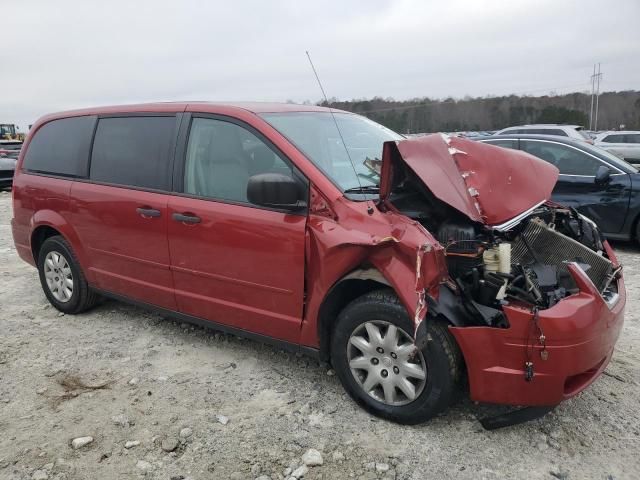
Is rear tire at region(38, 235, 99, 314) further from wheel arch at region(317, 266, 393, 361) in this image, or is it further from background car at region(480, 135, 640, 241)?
background car at region(480, 135, 640, 241)

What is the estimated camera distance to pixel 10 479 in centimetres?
257

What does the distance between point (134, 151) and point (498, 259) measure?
269 cm

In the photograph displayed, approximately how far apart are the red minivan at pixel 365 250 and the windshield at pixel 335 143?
15 mm

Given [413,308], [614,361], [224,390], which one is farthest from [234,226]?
[614,361]

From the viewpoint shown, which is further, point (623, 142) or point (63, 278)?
point (623, 142)

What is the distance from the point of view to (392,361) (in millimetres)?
2826

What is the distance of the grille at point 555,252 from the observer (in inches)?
118

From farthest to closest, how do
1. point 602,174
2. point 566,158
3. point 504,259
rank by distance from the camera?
1. point 566,158
2. point 602,174
3. point 504,259

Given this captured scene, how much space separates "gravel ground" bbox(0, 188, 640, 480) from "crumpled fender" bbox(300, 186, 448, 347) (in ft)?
1.74

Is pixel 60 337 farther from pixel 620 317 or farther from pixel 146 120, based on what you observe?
pixel 620 317

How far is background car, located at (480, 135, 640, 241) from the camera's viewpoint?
6582 millimetres

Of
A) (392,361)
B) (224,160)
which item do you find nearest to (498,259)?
(392,361)

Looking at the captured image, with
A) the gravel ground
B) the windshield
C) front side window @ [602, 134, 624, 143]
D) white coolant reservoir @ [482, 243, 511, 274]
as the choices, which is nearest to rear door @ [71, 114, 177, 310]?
the gravel ground

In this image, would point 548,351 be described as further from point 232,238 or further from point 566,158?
point 566,158
